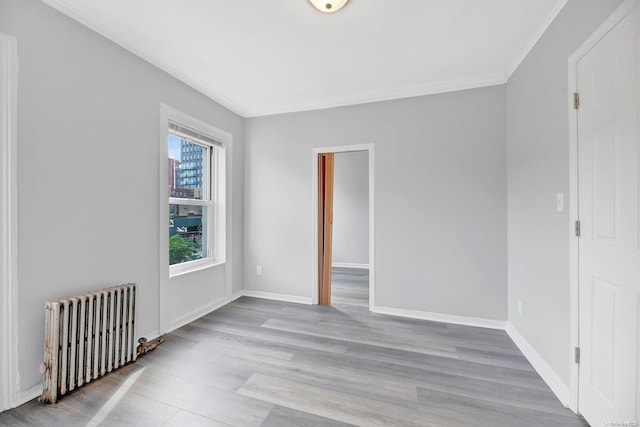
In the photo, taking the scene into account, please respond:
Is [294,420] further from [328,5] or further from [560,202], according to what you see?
[328,5]

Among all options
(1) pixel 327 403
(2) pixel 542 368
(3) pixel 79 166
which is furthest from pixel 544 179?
(3) pixel 79 166

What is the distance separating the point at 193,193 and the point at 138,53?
1.45 m

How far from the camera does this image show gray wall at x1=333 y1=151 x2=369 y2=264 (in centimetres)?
596

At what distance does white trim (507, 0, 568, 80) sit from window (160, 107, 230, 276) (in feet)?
10.6

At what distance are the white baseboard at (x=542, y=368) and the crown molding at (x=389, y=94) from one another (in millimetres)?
2518

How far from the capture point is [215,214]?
3451 millimetres

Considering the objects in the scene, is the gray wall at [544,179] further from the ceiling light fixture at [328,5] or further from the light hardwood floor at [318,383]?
the ceiling light fixture at [328,5]

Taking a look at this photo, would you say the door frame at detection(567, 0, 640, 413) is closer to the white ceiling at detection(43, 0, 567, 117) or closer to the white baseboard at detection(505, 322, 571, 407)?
the white baseboard at detection(505, 322, 571, 407)

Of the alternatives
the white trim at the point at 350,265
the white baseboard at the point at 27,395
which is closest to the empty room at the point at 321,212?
the white baseboard at the point at 27,395

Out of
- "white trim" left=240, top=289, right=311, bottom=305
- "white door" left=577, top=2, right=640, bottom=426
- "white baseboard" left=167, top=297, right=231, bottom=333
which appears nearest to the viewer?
"white door" left=577, top=2, right=640, bottom=426

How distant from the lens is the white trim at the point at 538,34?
1745mm

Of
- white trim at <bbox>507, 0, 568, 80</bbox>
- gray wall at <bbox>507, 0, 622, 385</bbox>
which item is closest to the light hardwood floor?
gray wall at <bbox>507, 0, 622, 385</bbox>

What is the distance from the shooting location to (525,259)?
229cm

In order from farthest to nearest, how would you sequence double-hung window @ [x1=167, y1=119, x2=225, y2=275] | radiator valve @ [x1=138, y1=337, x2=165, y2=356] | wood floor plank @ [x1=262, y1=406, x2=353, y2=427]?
double-hung window @ [x1=167, y1=119, x2=225, y2=275] → radiator valve @ [x1=138, y1=337, x2=165, y2=356] → wood floor plank @ [x1=262, y1=406, x2=353, y2=427]
